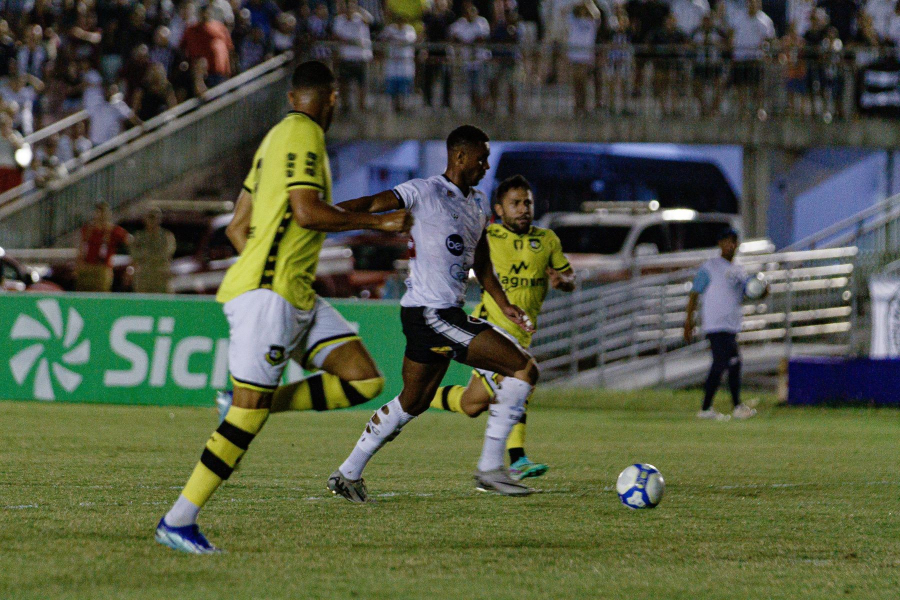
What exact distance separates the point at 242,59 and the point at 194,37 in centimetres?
126

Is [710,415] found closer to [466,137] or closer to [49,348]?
[49,348]

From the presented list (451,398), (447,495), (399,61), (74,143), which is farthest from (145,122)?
(447,495)

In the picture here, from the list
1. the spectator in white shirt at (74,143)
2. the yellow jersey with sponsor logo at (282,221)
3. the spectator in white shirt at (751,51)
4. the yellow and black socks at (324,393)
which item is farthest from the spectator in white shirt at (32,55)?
the yellow jersey with sponsor logo at (282,221)

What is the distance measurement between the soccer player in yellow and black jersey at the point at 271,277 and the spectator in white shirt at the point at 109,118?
1755cm

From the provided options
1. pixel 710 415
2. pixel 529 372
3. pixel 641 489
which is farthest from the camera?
pixel 710 415

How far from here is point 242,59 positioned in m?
24.3

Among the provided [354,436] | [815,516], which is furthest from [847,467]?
[354,436]

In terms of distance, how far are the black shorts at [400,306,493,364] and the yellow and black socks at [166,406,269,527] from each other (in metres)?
1.76

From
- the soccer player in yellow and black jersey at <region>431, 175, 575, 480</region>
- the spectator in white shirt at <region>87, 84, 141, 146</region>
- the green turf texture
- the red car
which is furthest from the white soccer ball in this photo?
the spectator in white shirt at <region>87, 84, 141, 146</region>

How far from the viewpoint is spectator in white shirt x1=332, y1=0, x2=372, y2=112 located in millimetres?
23844

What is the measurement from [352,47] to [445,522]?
693 inches

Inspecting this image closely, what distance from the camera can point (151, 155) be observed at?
23391 mm

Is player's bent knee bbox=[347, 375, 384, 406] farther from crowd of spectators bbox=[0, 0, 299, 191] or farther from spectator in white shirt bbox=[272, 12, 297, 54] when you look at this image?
spectator in white shirt bbox=[272, 12, 297, 54]

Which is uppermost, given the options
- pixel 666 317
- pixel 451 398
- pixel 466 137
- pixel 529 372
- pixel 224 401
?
pixel 466 137
